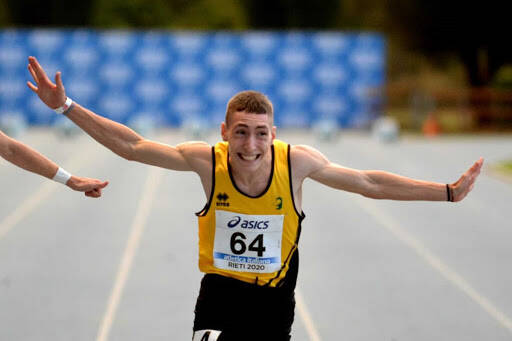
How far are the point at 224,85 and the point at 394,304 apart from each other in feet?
70.2

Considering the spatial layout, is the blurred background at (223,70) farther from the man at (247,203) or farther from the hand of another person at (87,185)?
the man at (247,203)

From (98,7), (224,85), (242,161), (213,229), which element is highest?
(98,7)

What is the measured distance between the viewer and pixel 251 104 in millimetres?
3633

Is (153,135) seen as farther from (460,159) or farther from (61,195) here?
(61,195)

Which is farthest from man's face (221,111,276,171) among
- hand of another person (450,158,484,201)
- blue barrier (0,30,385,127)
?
blue barrier (0,30,385,127)

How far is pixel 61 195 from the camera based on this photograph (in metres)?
13.1

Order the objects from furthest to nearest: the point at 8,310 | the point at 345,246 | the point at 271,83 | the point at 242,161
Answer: the point at 271,83 → the point at 345,246 → the point at 8,310 → the point at 242,161

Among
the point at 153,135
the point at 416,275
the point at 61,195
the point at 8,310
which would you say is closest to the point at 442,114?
the point at 153,135

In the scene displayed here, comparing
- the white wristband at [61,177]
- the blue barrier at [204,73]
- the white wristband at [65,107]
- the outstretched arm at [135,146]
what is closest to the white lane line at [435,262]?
the outstretched arm at [135,146]

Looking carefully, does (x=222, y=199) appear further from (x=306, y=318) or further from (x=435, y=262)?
(x=435, y=262)

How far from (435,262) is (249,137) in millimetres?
5519

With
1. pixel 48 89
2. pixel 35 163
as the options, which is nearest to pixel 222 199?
pixel 48 89

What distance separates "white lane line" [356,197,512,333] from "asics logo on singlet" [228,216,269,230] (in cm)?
341

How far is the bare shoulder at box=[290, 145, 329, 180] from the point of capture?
12.6 ft
